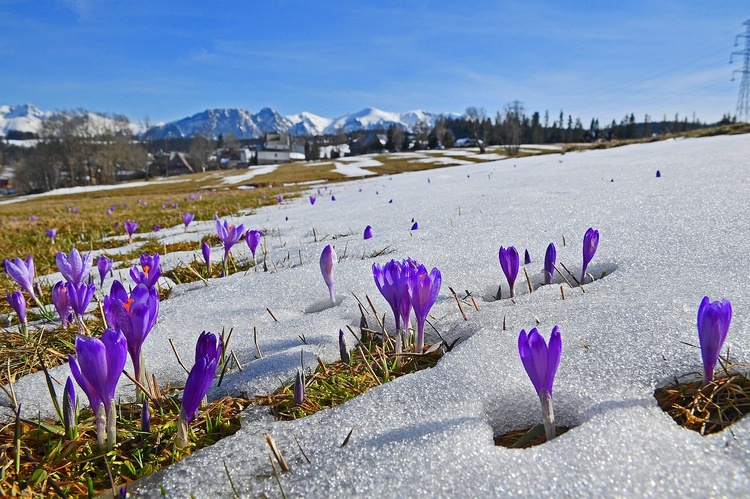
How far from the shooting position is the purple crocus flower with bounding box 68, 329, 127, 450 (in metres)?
0.96

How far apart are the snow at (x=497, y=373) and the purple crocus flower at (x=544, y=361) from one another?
53 mm

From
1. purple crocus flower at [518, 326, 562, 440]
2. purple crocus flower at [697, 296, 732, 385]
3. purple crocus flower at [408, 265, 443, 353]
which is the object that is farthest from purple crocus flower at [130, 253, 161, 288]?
purple crocus flower at [697, 296, 732, 385]

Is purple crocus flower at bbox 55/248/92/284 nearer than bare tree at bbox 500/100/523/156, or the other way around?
purple crocus flower at bbox 55/248/92/284

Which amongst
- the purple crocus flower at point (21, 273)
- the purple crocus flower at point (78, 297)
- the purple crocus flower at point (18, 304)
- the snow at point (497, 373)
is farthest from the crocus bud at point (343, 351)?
the purple crocus flower at point (21, 273)

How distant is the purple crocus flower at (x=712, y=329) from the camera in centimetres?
91

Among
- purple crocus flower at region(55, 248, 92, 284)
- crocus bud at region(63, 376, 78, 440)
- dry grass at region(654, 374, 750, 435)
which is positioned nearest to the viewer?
dry grass at region(654, 374, 750, 435)

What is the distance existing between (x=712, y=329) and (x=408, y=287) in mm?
723

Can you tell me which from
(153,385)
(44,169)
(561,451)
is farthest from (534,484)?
(44,169)

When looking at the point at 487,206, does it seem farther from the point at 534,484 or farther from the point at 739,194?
the point at 534,484

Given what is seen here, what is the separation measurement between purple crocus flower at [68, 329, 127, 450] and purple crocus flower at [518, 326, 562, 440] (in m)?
0.89

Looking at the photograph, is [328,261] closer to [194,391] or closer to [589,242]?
[194,391]

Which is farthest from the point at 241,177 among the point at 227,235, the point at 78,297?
the point at 78,297

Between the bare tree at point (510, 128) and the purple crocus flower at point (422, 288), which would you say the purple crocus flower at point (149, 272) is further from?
the bare tree at point (510, 128)

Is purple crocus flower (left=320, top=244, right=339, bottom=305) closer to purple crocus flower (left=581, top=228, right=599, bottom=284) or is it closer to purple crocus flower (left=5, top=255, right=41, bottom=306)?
purple crocus flower (left=581, top=228, right=599, bottom=284)
